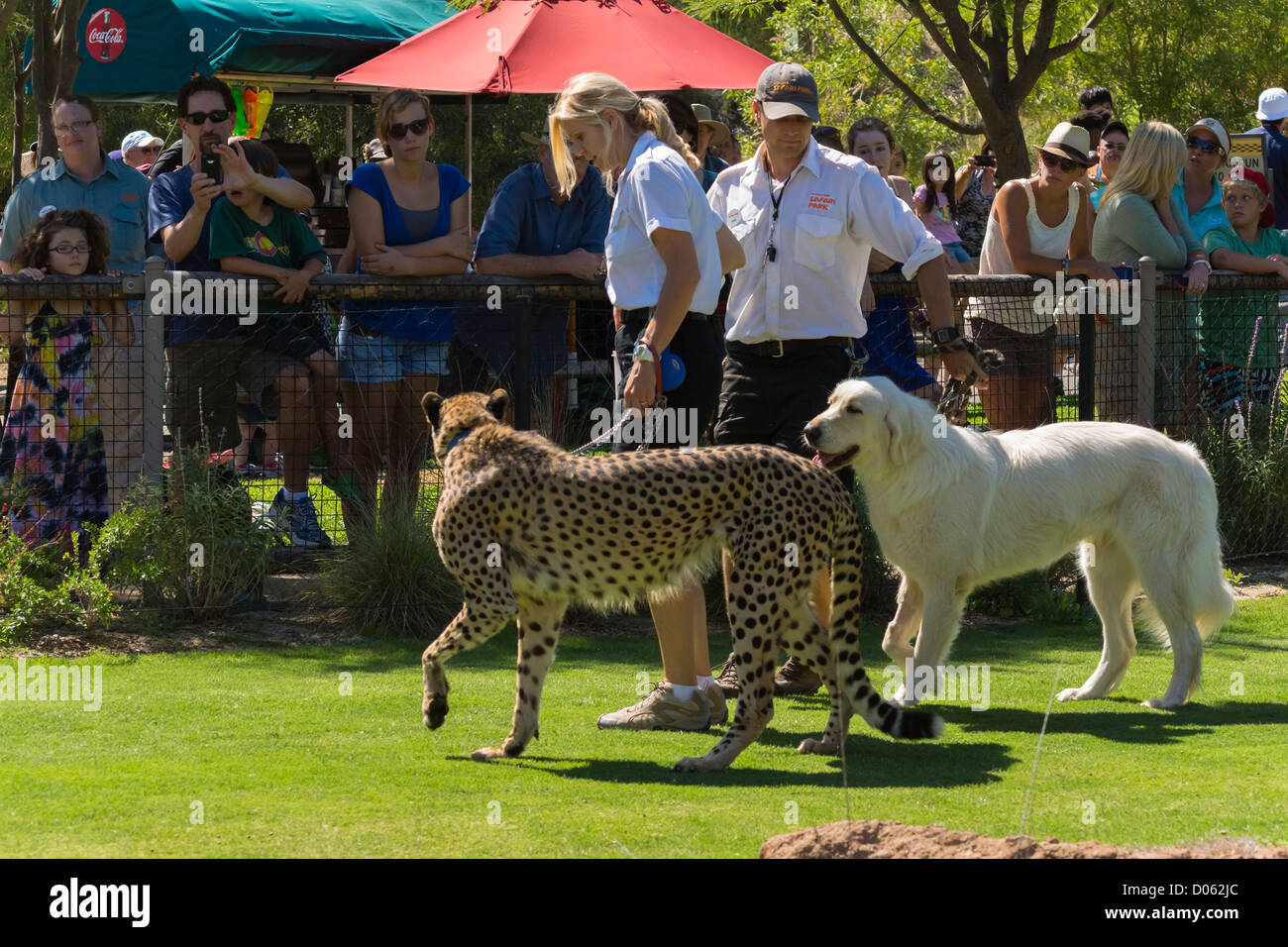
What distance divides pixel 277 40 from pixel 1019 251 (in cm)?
1071

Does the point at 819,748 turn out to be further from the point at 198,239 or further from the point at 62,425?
the point at 198,239

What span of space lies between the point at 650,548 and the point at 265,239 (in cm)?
418

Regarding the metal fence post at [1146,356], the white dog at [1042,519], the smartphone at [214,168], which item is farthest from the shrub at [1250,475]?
the smartphone at [214,168]

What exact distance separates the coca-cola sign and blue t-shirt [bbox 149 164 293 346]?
8644mm

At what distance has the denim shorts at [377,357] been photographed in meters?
8.82

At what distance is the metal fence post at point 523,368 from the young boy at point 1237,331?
449 centimetres

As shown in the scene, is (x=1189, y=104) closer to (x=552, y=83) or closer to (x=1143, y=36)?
(x=1143, y=36)

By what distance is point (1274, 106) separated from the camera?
14.1 metres

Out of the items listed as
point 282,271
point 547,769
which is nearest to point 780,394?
point 547,769

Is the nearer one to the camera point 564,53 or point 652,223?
point 652,223

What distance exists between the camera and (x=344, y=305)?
8.79m

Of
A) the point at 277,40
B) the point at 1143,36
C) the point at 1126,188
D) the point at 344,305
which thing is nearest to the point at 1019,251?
the point at 1126,188

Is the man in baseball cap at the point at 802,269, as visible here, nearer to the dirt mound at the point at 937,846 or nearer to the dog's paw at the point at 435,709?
the dog's paw at the point at 435,709

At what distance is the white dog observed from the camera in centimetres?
671
